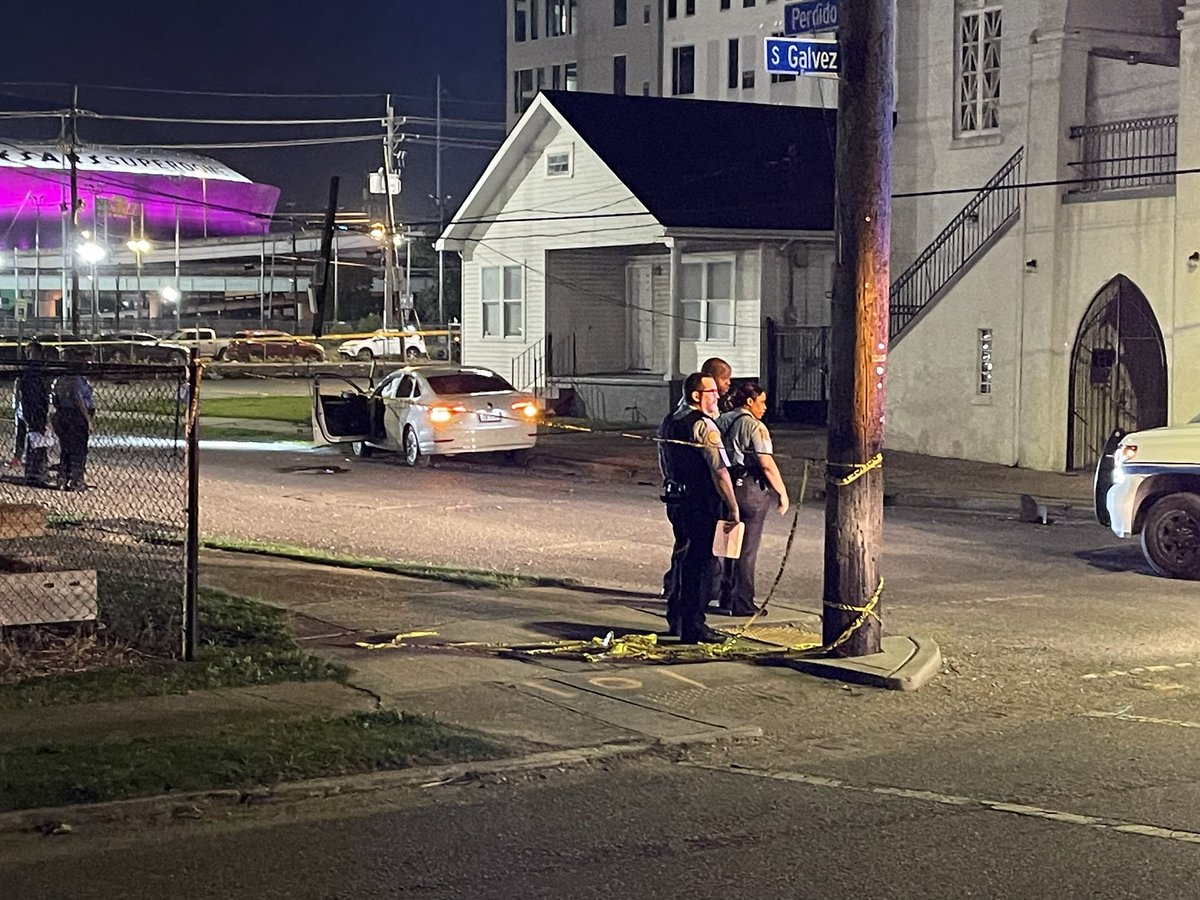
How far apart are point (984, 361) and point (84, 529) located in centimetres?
1350

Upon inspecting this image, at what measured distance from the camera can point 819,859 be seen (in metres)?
6.22

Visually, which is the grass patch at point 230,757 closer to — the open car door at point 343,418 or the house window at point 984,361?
the house window at point 984,361

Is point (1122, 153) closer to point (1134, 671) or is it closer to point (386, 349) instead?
point (1134, 671)

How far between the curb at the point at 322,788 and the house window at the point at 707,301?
25509 mm

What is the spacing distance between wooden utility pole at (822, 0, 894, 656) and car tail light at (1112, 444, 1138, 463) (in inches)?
199

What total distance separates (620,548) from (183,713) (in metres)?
7.49

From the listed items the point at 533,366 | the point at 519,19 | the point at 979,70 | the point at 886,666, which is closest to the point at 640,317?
the point at 533,366

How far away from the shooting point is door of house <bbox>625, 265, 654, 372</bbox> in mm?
36531

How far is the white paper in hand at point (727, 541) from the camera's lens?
35.6 feet

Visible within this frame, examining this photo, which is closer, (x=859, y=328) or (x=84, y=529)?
(x=859, y=328)

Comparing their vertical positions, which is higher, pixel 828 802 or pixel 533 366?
pixel 533 366

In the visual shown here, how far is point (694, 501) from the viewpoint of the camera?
1038cm

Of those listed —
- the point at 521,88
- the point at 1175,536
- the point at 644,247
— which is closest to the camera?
the point at 1175,536

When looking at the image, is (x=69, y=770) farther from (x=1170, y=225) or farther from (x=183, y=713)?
(x=1170, y=225)
